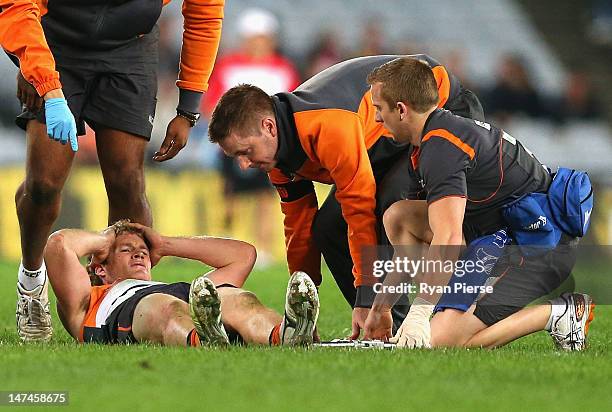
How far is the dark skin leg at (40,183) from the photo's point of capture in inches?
209

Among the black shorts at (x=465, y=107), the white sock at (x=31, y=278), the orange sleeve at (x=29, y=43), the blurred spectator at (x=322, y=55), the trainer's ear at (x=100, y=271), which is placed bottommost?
the white sock at (x=31, y=278)

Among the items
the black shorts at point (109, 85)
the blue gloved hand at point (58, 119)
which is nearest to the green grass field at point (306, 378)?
the blue gloved hand at point (58, 119)

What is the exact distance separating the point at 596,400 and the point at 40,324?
2846mm

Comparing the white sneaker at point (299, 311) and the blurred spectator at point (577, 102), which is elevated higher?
the blurred spectator at point (577, 102)

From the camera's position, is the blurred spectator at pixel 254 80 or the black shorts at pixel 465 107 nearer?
the black shorts at pixel 465 107

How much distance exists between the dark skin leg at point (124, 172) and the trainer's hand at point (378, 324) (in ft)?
4.43

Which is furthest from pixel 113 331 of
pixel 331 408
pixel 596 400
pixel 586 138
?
pixel 586 138

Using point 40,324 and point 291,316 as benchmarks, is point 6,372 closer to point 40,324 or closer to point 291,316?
point 291,316

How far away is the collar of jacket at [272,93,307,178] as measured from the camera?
4.98m

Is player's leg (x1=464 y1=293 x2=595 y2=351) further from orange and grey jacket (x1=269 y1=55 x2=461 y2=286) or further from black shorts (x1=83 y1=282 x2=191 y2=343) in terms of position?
black shorts (x1=83 y1=282 x2=191 y2=343)

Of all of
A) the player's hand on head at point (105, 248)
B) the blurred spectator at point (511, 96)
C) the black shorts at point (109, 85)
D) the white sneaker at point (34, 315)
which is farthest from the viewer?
the blurred spectator at point (511, 96)

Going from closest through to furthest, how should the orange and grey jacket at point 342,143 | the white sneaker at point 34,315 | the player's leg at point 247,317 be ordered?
the player's leg at point 247,317 < the orange and grey jacket at point 342,143 < the white sneaker at point 34,315

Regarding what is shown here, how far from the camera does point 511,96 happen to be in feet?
47.1

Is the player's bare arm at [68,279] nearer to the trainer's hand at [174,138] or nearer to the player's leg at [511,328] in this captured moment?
the trainer's hand at [174,138]
